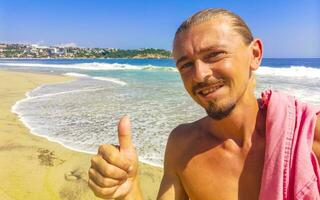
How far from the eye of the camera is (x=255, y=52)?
68.7 inches

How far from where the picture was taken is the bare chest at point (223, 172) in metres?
1.67

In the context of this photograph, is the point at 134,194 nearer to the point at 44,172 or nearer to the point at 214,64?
the point at 214,64

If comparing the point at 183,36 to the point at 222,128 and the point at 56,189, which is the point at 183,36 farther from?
the point at 56,189

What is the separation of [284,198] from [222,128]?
463 mm

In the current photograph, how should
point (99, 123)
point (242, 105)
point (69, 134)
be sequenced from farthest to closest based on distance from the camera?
point (99, 123), point (69, 134), point (242, 105)

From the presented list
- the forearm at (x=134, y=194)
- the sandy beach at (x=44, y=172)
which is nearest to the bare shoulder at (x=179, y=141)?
the forearm at (x=134, y=194)

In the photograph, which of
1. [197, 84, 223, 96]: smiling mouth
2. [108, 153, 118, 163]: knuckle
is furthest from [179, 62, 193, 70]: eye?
[108, 153, 118, 163]: knuckle

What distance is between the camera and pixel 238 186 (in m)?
1.69

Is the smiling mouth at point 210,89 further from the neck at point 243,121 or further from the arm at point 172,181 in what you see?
the arm at point 172,181

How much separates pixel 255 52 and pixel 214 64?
244 mm

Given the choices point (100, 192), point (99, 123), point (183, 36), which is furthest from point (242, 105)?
point (99, 123)

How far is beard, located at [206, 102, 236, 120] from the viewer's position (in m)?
1.66

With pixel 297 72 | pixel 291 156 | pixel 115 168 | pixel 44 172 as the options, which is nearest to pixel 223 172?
pixel 291 156

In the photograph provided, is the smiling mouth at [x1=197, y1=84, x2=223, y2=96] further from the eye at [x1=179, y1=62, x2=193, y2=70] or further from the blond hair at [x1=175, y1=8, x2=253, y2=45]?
the blond hair at [x1=175, y1=8, x2=253, y2=45]
